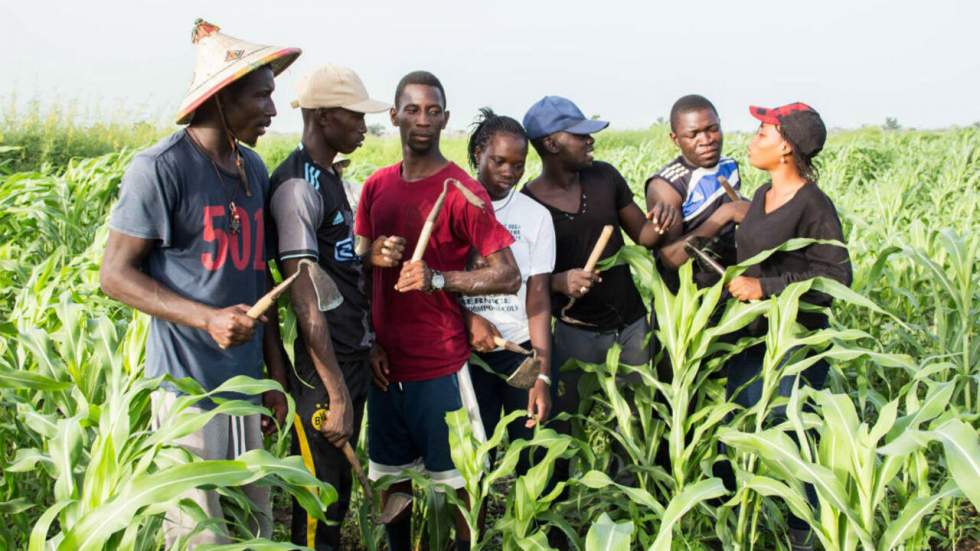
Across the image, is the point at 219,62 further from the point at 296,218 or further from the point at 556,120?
the point at 556,120

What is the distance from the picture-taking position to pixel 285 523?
3.41 m

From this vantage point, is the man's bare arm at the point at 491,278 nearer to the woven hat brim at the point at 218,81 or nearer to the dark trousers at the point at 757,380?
the woven hat brim at the point at 218,81

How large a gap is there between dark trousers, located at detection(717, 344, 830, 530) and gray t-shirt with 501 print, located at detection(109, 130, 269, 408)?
1.61 m

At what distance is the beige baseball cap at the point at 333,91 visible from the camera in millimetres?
2523

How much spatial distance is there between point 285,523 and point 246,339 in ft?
5.16

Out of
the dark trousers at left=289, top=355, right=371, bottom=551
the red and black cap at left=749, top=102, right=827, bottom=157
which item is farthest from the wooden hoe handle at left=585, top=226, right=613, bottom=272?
the dark trousers at left=289, top=355, right=371, bottom=551

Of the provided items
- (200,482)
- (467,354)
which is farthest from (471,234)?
(200,482)

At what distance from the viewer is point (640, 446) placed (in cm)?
304

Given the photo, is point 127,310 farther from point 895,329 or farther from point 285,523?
point 895,329

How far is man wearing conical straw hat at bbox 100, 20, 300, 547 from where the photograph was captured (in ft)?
6.72

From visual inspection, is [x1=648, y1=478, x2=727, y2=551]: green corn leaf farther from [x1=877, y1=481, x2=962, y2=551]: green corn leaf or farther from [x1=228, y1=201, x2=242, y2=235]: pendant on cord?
[x1=228, y1=201, x2=242, y2=235]: pendant on cord

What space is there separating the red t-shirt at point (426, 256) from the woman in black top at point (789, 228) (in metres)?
0.84

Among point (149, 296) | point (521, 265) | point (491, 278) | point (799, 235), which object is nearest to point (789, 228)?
point (799, 235)

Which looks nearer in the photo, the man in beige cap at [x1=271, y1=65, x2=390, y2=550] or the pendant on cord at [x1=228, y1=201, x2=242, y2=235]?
the pendant on cord at [x1=228, y1=201, x2=242, y2=235]
